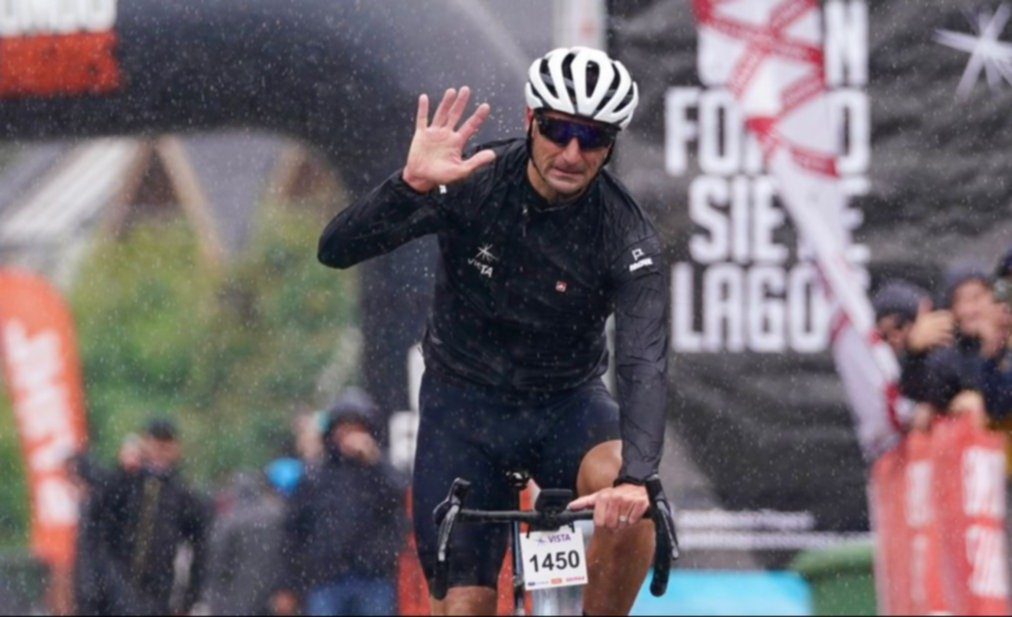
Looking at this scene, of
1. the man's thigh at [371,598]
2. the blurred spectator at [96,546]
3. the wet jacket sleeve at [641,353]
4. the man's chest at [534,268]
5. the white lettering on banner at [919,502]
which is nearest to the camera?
the wet jacket sleeve at [641,353]

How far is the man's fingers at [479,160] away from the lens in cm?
648

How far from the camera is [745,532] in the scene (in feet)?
31.4

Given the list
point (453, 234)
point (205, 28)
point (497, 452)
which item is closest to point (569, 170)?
point (453, 234)

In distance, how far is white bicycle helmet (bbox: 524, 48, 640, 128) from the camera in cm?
644

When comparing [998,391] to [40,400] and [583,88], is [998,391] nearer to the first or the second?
[583,88]

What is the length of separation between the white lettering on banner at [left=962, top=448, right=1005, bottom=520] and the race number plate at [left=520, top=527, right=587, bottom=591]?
143 inches

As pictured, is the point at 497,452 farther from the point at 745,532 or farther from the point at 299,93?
the point at 299,93

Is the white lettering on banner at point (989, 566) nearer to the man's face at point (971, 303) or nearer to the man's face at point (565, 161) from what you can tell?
the man's face at point (971, 303)

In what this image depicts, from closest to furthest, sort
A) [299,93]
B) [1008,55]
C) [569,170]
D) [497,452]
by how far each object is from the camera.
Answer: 1. [569,170]
2. [497,452]
3. [1008,55]
4. [299,93]

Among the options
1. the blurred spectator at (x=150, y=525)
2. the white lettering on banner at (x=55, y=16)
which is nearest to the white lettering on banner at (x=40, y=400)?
the blurred spectator at (x=150, y=525)

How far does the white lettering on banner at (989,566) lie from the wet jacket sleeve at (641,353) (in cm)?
342

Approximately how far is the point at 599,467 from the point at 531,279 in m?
0.66

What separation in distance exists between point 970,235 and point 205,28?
3.71 metres

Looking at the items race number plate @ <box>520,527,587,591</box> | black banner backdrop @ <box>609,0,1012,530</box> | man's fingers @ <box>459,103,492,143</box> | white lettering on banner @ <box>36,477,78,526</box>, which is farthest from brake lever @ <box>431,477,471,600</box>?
white lettering on banner @ <box>36,477,78,526</box>
